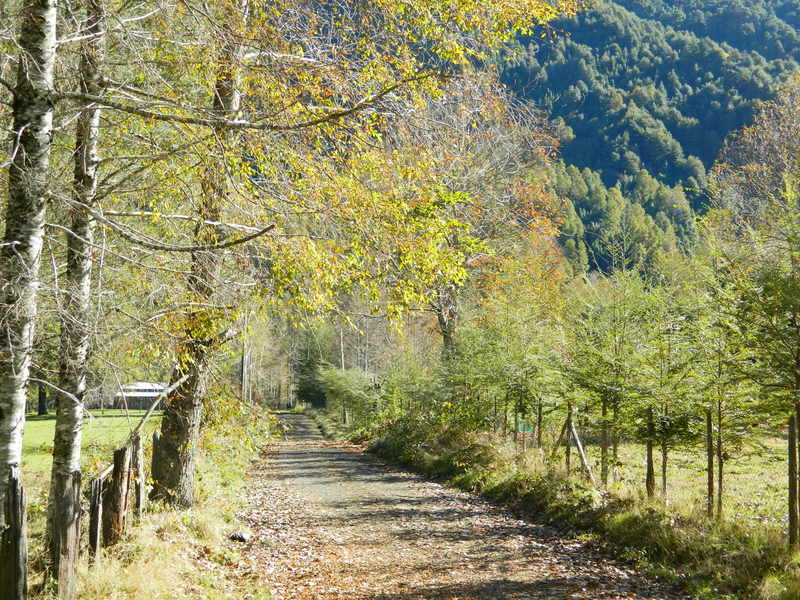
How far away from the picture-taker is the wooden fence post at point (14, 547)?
4.67 metres

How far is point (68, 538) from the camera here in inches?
221

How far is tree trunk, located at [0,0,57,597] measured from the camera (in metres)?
4.87

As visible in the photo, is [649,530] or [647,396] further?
[647,396]

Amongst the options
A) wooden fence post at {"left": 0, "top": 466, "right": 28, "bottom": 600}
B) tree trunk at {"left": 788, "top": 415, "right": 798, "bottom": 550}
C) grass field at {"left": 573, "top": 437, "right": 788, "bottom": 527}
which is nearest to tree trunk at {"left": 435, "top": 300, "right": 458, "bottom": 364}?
grass field at {"left": 573, "top": 437, "right": 788, "bottom": 527}

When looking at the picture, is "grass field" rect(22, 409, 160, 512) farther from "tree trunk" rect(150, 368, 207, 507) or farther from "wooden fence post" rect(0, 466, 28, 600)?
"wooden fence post" rect(0, 466, 28, 600)

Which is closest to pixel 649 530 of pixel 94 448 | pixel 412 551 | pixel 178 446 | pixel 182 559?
pixel 412 551

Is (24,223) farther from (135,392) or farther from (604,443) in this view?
(604,443)

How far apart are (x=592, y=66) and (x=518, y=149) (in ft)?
359

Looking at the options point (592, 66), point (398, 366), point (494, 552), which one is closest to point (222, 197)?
point (494, 552)

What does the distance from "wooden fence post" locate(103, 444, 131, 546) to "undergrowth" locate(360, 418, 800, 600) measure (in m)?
6.71

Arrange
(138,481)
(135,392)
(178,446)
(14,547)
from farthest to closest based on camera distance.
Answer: (178,446), (138,481), (135,392), (14,547)

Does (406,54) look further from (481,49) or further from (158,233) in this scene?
(158,233)

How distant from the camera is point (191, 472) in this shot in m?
10.1

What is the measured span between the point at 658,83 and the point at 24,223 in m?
129
